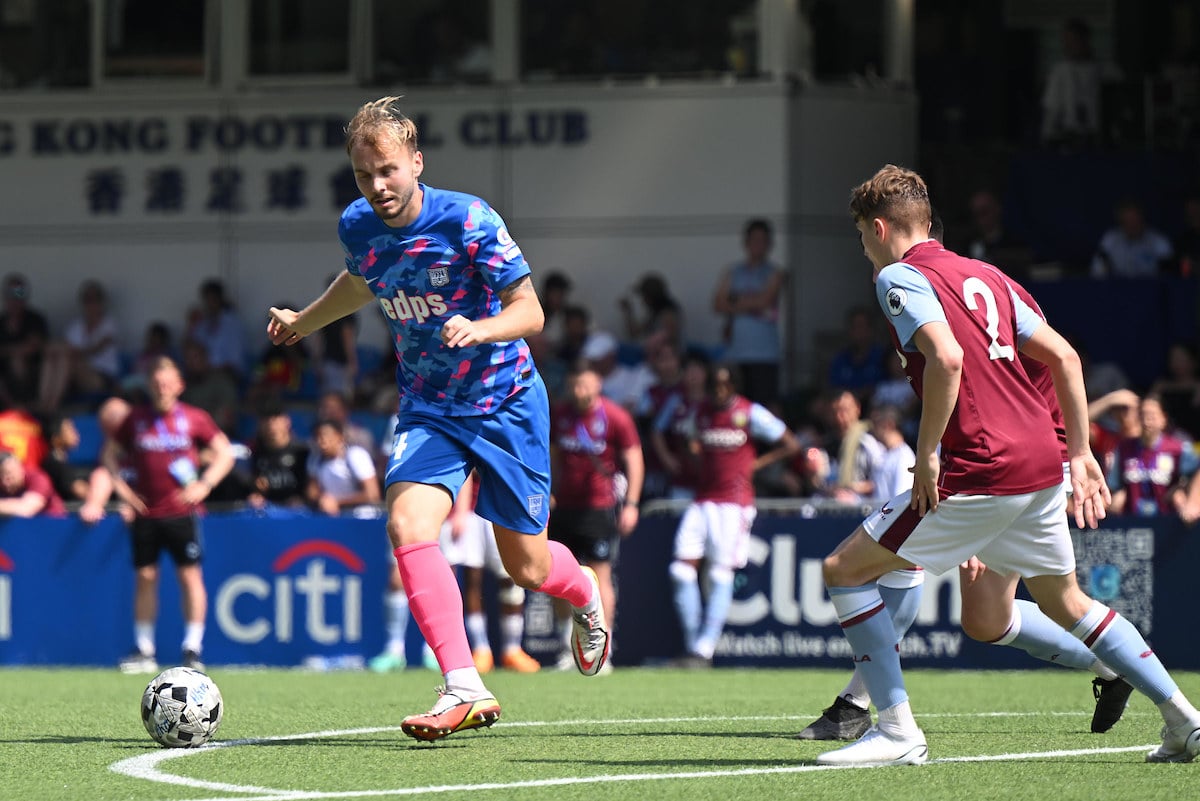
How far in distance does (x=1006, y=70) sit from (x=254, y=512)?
33.1 ft

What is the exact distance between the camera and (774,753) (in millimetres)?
6973

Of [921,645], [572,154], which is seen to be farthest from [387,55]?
[921,645]

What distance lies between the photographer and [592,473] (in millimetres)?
14086

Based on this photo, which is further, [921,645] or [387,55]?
[387,55]

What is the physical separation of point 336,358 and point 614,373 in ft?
9.45

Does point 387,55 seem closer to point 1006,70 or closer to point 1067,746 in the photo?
point 1006,70

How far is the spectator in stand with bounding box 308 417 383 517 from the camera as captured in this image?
49.1ft

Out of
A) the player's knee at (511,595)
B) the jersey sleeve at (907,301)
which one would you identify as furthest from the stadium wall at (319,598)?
the jersey sleeve at (907,301)

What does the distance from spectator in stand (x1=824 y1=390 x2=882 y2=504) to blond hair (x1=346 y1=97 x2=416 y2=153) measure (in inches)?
297

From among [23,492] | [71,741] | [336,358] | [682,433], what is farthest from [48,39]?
[71,741]

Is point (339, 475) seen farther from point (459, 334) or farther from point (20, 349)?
point (459, 334)

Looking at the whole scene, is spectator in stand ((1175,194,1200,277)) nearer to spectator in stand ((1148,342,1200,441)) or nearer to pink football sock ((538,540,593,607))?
spectator in stand ((1148,342,1200,441))

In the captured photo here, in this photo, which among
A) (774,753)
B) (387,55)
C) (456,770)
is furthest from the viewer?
(387,55)

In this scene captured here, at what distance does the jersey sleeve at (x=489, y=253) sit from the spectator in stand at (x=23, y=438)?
29.6ft
